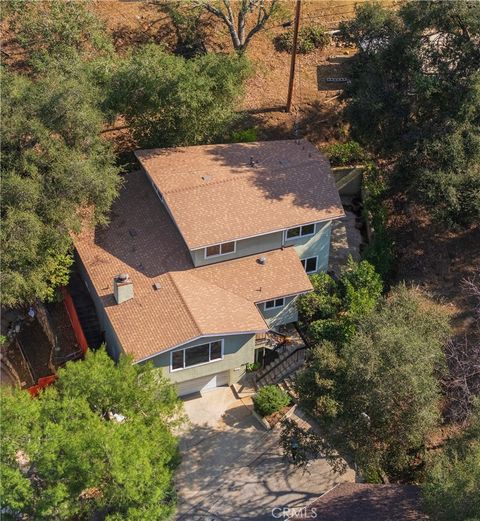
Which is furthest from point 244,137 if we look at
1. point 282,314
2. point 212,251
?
point 282,314

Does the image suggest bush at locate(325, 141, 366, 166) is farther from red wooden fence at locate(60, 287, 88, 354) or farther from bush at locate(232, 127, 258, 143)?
red wooden fence at locate(60, 287, 88, 354)

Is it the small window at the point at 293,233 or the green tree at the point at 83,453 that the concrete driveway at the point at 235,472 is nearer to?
the green tree at the point at 83,453

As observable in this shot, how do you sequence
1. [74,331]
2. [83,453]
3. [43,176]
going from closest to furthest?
[83,453] → [43,176] → [74,331]

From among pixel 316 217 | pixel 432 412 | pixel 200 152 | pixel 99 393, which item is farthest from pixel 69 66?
pixel 432 412

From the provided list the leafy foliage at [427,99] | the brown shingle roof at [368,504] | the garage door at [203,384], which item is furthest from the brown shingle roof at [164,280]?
the leafy foliage at [427,99]

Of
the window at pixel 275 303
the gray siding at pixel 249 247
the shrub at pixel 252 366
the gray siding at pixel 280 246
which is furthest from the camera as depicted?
the shrub at pixel 252 366

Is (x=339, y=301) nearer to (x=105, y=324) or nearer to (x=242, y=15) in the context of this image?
(x=105, y=324)

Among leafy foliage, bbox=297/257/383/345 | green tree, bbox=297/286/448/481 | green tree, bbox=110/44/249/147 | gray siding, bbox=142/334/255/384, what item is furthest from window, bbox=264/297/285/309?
green tree, bbox=110/44/249/147
